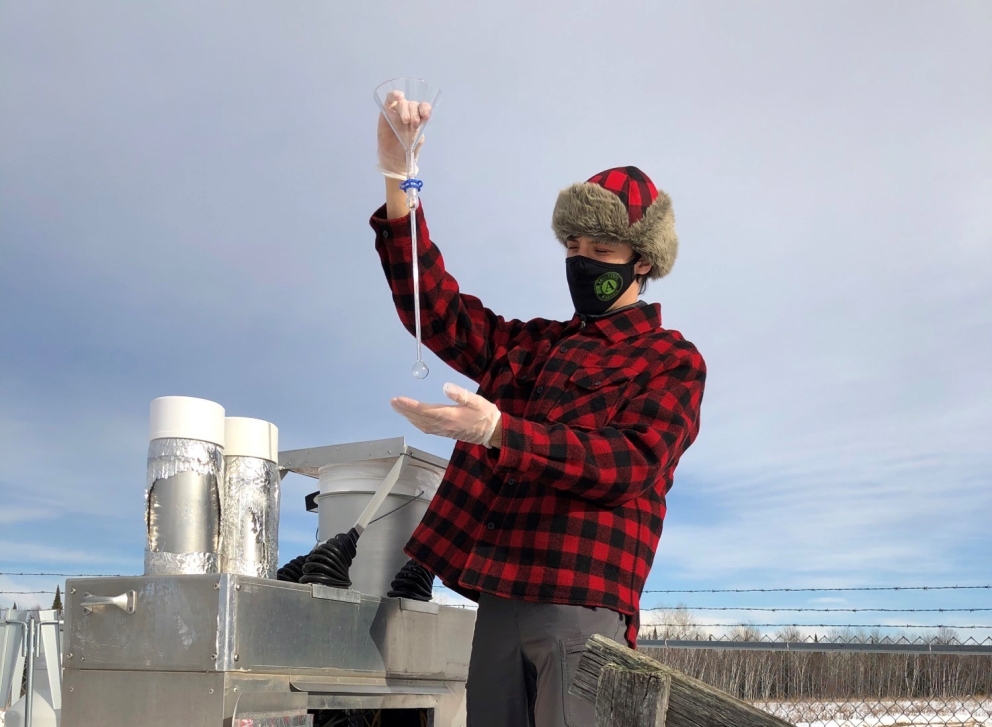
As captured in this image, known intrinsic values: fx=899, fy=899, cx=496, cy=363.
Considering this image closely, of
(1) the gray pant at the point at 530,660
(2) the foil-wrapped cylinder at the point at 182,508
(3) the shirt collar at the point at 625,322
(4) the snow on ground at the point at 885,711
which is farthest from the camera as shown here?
(4) the snow on ground at the point at 885,711

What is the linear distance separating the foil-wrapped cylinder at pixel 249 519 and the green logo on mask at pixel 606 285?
123cm

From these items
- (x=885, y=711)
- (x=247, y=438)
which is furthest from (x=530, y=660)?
(x=885, y=711)

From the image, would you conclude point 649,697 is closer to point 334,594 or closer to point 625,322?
point 625,322

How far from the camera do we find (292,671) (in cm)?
238

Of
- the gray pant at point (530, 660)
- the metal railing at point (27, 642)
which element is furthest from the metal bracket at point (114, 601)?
the metal railing at point (27, 642)

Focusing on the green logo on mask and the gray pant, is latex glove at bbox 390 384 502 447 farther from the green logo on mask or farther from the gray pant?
the green logo on mask

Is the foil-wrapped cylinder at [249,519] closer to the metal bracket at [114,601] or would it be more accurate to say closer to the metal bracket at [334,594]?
the metal bracket at [334,594]

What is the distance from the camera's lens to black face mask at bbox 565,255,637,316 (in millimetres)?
2447

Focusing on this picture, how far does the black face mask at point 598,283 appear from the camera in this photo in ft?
8.03

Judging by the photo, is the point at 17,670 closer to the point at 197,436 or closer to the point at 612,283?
the point at 197,436

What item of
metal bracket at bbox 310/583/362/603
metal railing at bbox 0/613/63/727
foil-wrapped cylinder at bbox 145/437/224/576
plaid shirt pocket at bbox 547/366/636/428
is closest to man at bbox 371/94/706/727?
plaid shirt pocket at bbox 547/366/636/428

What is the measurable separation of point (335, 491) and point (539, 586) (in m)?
1.35

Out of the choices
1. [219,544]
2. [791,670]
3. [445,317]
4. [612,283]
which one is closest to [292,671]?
[219,544]

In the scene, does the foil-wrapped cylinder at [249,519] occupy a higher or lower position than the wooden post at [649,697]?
higher
